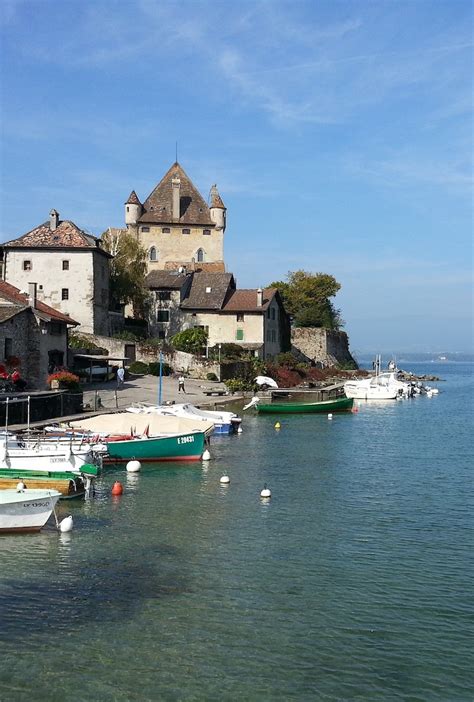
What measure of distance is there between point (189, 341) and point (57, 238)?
1670 centimetres

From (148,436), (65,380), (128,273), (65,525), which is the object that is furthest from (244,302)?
(65,525)

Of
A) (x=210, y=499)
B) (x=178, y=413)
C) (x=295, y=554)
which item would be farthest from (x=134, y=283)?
(x=295, y=554)

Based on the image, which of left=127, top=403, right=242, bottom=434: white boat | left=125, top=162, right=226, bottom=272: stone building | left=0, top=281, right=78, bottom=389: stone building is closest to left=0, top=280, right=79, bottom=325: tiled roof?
left=0, top=281, right=78, bottom=389: stone building

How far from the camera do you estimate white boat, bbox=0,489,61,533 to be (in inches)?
797

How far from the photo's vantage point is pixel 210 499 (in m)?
26.2

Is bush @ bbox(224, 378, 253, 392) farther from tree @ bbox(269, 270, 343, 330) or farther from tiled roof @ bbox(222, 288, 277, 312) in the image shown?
tree @ bbox(269, 270, 343, 330)

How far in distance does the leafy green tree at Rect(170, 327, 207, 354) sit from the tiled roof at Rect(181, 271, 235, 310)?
13.4ft

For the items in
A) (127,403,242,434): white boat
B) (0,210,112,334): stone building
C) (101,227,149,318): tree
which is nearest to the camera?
(127,403,242,434): white boat

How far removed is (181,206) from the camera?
325ft

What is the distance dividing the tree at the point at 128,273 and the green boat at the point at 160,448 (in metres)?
45.5

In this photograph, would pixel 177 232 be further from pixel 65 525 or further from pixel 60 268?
pixel 65 525

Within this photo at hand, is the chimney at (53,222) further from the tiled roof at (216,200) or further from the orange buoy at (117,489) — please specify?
the orange buoy at (117,489)

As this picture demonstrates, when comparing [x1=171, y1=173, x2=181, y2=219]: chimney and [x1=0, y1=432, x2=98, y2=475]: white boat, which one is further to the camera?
[x1=171, y1=173, x2=181, y2=219]: chimney

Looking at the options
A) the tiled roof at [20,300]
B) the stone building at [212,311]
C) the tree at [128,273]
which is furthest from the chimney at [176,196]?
the tiled roof at [20,300]
